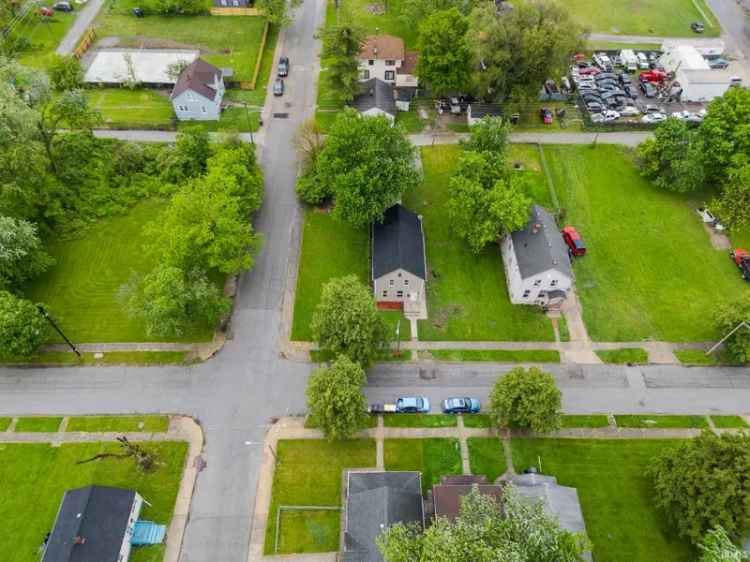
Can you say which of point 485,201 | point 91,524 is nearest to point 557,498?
point 485,201

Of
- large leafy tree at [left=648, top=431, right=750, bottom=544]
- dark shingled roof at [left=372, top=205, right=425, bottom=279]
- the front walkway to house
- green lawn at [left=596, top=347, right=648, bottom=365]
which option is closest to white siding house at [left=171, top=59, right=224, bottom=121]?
dark shingled roof at [left=372, top=205, right=425, bottom=279]

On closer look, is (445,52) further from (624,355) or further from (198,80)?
(624,355)

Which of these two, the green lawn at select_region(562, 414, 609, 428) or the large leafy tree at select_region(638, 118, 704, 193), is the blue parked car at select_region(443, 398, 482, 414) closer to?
the green lawn at select_region(562, 414, 609, 428)

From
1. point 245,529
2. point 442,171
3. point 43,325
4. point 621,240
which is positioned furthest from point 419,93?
point 245,529

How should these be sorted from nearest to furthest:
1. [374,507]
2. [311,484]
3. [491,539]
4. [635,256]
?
[491,539], [374,507], [311,484], [635,256]

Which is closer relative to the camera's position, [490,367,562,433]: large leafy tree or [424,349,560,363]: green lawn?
[490,367,562,433]: large leafy tree

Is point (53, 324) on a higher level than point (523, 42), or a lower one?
lower
